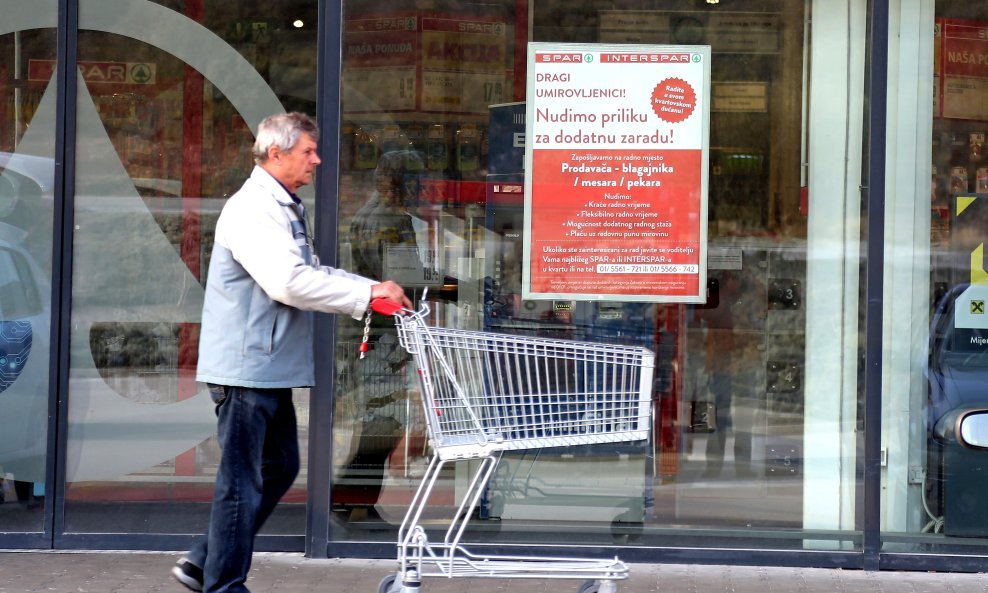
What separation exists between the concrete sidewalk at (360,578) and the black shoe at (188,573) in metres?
0.76

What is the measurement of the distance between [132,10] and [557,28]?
225cm

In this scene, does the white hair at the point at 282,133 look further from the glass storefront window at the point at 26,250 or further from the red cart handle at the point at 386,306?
the glass storefront window at the point at 26,250

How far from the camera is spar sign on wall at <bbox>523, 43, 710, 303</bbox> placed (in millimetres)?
6238

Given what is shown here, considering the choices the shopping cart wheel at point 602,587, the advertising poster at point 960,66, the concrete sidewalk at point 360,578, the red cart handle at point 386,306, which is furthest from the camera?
the advertising poster at point 960,66

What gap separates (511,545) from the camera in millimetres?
6176

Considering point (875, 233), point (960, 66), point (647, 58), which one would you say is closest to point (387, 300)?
point (647, 58)

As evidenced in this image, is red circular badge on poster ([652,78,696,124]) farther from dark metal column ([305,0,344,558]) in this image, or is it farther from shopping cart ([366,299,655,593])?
shopping cart ([366,299,655,593])

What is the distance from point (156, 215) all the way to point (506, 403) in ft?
9.61

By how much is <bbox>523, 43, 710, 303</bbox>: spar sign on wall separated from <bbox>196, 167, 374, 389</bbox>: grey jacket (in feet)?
6.27

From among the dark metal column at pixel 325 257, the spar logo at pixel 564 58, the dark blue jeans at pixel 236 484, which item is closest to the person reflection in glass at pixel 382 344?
the dark metal column at pixel 325 257

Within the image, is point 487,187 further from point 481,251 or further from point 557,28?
point 557,28

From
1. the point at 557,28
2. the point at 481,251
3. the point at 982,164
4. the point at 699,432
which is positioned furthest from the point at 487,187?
the point at 982,164

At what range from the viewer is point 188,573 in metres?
4.73

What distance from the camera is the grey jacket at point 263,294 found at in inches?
175
